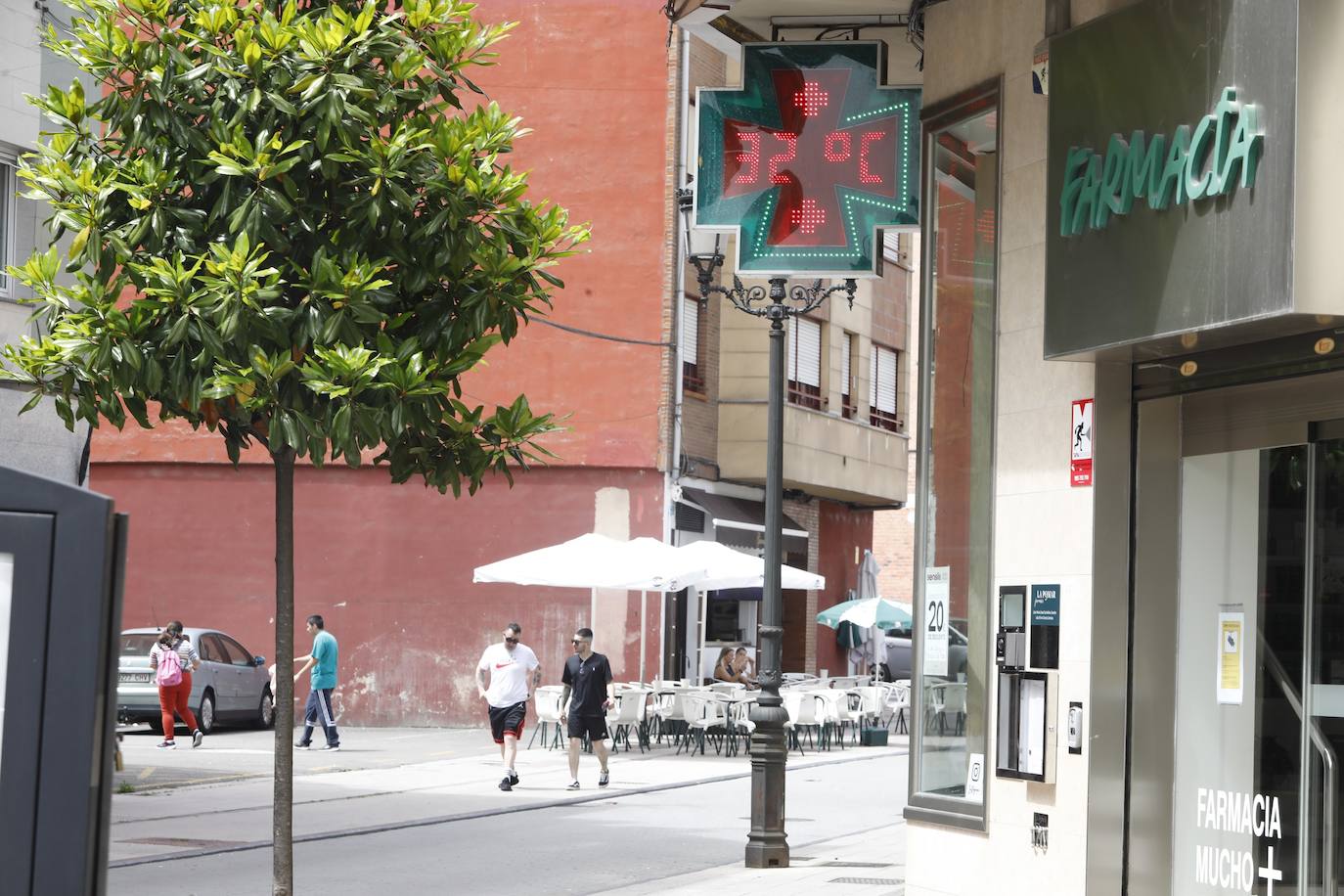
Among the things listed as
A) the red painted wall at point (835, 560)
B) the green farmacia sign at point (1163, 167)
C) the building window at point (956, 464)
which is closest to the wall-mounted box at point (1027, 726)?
the building window at point (956, 464)

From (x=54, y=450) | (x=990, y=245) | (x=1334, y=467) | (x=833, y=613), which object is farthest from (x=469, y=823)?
(x=833, y=613)

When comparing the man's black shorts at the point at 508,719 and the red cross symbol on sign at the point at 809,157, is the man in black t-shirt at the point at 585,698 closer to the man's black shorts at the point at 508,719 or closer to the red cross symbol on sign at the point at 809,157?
the man's black shorts at the point at 508,719

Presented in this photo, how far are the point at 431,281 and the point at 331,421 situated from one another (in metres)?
0.85

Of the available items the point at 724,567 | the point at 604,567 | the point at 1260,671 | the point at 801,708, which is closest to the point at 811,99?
the point at 1260,671

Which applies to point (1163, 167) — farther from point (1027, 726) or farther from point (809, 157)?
point (809, 157)

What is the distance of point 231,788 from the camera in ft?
65.1

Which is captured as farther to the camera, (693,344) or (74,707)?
(693,344)

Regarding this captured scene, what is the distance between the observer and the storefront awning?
103 ft

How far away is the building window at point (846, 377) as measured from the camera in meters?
35.9

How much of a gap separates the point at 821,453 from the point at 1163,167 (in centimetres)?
2719

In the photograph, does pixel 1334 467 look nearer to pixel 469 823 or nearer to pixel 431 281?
pixel 431 281

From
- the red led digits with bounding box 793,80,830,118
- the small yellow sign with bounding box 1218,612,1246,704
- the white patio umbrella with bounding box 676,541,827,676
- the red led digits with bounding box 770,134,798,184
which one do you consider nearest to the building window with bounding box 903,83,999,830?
the small yellow sign with bounding box 1218,612,1246,704

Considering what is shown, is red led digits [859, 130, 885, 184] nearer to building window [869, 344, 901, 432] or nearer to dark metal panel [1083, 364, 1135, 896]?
dark metal panel [1083, 364, 1135, 896]

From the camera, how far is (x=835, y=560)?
38.2 meters
